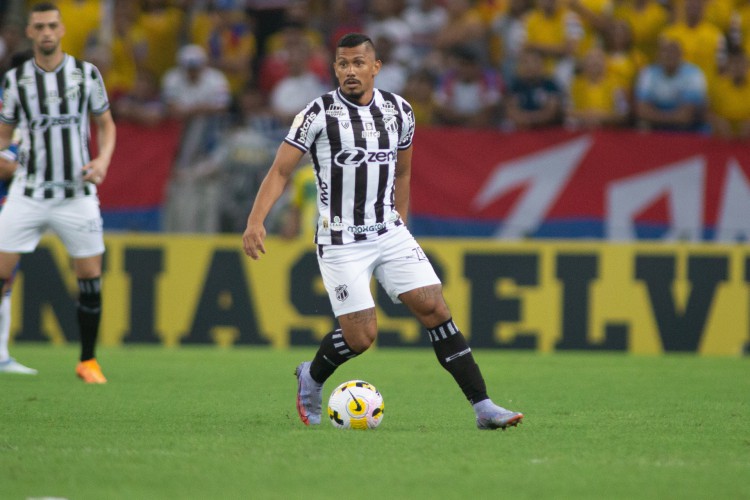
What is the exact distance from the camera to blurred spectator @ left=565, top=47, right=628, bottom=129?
1418 centimetres

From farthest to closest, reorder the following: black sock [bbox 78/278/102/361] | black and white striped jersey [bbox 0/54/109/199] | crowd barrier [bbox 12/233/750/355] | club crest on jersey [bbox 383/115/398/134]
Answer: crowd barrier [bbox 12/233/750/355] < black sock [bbox 78/278/102/361] < black and white striped jersey [bbox 0/54/109/199] < club crest on jersey [bbox 383/115/398/134]

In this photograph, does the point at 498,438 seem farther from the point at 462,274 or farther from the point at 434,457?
the point at 462,274

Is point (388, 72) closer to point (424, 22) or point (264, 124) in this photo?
point (424, 22)

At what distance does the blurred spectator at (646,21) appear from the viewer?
1500cm

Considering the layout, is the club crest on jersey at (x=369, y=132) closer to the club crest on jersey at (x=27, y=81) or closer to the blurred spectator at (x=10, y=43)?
the club crest on jersey at (x=27, y=81)

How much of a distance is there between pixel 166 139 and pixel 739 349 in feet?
21.8

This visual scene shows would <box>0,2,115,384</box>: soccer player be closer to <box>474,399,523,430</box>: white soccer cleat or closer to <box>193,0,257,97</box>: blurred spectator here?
<box>474,399,523,430</box>: white soccer cleat

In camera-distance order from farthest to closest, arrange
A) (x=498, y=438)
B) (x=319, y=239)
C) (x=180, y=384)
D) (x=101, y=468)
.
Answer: (x=180, y=384) → (x=319, y=239) → (x=498, y=438) → (x=101, y=468)

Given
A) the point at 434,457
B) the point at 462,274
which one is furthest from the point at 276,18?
the point at 434,457

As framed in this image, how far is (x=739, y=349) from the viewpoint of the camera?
13102 mm

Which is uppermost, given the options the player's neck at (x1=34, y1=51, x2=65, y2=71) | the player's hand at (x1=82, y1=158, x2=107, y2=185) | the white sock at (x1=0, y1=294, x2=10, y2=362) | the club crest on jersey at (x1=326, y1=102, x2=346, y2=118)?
the player's neck at (x1=34, y1=51, x2=65, y2=71)

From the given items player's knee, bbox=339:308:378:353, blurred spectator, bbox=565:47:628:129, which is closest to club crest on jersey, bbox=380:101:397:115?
player's knee, bbox=339:308:378:353

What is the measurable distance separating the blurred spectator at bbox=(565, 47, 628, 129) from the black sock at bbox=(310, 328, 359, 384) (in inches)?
311

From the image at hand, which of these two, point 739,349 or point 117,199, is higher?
point 117,199
